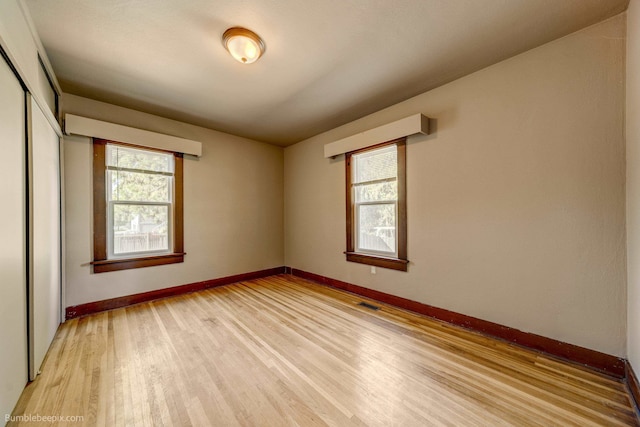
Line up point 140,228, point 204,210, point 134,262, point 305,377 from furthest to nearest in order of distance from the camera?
1. point 204,210
2. point 140,228
3. point 134,262
4. point 305,377

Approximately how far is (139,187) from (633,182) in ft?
16.2

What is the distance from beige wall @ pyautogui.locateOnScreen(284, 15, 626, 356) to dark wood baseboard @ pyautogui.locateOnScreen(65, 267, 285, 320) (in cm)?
269

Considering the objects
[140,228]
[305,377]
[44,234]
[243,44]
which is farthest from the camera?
[140,228]

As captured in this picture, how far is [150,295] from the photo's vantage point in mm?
3430

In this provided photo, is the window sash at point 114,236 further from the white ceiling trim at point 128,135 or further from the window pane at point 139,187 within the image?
the white ceiling trim at point 128,135

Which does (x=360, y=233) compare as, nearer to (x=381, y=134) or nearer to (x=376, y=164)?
(x=376, y=164)

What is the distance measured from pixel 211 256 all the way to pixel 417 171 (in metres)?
3.43

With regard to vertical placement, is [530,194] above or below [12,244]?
above

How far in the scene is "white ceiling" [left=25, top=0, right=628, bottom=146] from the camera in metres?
1.73

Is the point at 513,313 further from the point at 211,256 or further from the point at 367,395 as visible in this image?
the point at 211,256

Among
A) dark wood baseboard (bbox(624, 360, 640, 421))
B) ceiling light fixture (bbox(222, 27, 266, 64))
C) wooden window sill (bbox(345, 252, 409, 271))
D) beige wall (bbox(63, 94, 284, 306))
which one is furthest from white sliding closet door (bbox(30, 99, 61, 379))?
dark wood baseboard (bbox(624, 360, 640, 421))

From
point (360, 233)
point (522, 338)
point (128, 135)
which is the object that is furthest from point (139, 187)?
point (522, 338)

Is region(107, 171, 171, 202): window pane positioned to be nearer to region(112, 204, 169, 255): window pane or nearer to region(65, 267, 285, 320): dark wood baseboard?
region(112, 204, 169, 255): window pane

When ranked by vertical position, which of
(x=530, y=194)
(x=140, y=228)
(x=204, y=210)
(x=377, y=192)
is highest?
(x=377, y=192)
